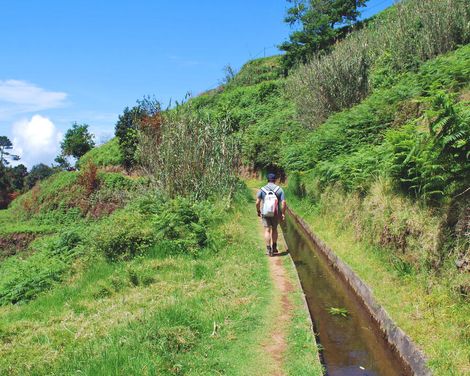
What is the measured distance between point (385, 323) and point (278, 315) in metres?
1.70

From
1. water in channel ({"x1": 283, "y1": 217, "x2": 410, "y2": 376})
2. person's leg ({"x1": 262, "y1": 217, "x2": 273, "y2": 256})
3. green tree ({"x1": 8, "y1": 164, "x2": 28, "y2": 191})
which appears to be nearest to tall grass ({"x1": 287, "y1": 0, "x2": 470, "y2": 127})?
person's leg ({"x1": 262, "y1": 217, "x2": 273, "y2": 256})

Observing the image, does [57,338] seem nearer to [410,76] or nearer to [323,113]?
[410,76]

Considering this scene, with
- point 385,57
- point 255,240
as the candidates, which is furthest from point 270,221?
point 385,57

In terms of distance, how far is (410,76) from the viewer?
1733cm

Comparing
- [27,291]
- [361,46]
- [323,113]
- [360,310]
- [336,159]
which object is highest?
[361,46]

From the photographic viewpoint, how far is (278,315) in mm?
7070

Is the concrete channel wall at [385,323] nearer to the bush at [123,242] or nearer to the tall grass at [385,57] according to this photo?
the bush at [123,242]

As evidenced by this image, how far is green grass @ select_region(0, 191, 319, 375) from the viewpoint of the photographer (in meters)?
5.28

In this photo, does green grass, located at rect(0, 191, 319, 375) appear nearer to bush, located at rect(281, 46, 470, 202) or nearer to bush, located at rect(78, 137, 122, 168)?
bush, located at rect(281, 46, 470, 202)

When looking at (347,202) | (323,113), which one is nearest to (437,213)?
(347,202)

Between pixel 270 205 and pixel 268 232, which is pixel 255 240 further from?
pixel 270 205

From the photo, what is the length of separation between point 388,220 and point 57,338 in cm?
656

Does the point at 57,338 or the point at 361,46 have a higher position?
the point at 361,46

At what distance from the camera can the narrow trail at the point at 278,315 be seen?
5672mm
